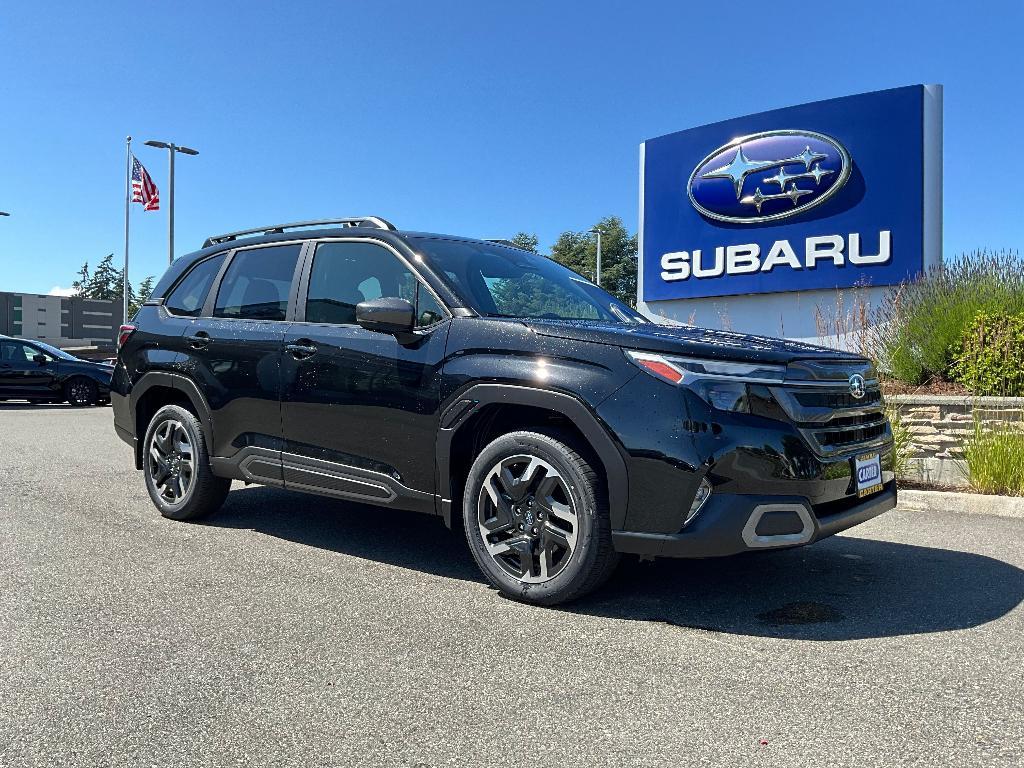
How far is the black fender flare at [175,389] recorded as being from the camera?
5.39 meters

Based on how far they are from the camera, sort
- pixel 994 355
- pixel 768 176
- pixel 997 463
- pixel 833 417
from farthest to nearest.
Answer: pixel 768 176
pixel 994 355
pixel 997 463
pixel 833 417

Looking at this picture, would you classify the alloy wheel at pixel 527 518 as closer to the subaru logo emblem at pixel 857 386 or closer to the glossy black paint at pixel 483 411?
the glossy black paint at pixel 483 411

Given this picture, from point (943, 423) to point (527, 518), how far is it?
5591 millimetres

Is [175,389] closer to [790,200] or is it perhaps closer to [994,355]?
[994,355]

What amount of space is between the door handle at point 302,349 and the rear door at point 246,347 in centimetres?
11

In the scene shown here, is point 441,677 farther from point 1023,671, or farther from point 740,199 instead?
point 740,199

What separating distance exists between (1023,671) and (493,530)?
7.14ft

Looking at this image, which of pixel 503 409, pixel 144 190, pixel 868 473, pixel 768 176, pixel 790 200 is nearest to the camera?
pixel 868 473

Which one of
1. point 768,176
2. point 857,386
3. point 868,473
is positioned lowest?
point 868,473

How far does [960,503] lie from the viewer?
257 inches

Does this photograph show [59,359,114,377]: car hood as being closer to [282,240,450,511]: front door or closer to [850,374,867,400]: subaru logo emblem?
[282,240,450,511]: front door

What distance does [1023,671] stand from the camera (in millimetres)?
3082

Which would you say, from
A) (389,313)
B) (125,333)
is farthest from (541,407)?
(125,333)

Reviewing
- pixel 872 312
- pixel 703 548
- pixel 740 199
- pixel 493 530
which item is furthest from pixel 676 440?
pixel 740 199
